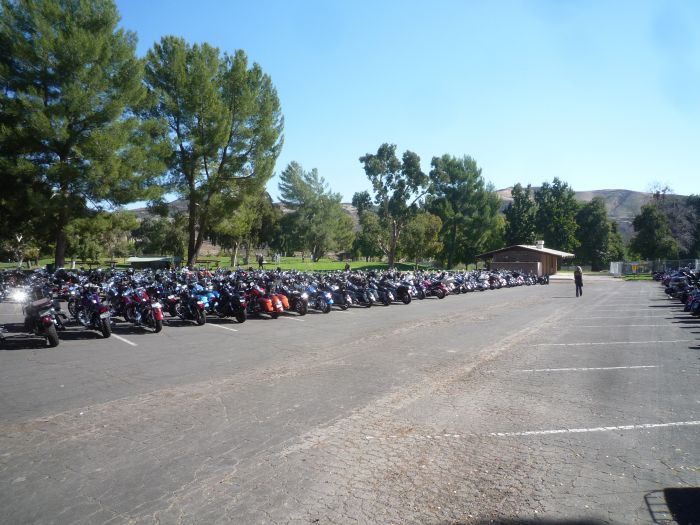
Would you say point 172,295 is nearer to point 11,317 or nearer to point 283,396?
point 11,317

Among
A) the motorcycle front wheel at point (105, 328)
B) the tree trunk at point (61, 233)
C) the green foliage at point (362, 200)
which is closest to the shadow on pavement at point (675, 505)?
the motorcycle front wheel at point (105, 328)

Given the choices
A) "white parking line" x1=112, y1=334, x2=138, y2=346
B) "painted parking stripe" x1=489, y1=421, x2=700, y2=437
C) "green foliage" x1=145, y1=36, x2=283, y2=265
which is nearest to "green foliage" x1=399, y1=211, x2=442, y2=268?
"green foliage" x1=145, y1=36, x2=283, y2=265

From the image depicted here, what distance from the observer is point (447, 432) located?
5.01 meters

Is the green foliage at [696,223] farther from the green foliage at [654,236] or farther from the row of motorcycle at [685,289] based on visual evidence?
the row of motorcycle at [685,289]

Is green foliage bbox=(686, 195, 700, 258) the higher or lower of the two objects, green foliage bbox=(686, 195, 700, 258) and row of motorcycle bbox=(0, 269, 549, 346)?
the higher

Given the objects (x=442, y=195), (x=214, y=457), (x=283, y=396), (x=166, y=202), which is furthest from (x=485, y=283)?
(x=442, y=195)

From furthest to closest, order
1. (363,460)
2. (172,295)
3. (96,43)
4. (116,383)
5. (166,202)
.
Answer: (166,202), (96,43), (172,295), (116,383), (363,460)

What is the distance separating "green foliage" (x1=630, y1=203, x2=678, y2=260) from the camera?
67.6 metres

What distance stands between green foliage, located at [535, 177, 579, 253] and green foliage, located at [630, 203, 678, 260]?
8764 millimetres

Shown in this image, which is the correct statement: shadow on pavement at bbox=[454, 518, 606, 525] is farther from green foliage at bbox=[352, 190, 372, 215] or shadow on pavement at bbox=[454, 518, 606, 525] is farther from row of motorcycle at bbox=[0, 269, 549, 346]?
green foliage at bbox=[352, 190, 372, 215]

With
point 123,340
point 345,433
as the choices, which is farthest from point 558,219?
point 345,433

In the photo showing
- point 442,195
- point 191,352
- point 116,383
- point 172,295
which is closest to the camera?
point 116,383

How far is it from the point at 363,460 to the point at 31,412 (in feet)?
13.0

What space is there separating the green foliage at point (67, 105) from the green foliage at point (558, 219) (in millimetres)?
64621
